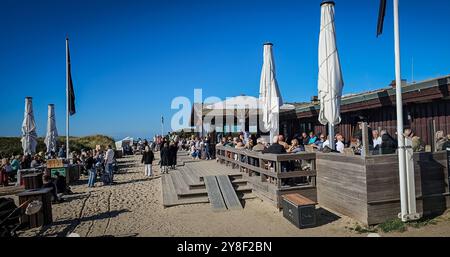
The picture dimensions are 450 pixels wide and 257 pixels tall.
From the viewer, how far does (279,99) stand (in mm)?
10344

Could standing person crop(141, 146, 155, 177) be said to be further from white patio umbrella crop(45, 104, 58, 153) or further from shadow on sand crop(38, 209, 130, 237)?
white patio umbrella crop(45, 104, 58, 153)

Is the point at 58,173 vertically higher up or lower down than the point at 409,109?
lower down

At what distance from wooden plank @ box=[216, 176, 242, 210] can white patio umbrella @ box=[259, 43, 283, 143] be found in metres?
2.49

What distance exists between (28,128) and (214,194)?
41.4 ft

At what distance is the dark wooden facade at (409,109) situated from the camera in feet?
24.2

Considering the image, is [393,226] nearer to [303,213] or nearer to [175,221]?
[303,213]

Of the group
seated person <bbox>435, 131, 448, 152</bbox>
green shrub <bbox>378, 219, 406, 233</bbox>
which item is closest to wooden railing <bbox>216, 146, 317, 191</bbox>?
green shrub <bbox>378, 219, 406, 233</bbox>

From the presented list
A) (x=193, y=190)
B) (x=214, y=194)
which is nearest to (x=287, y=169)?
(x=214, y=194)

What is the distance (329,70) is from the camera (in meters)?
7.33

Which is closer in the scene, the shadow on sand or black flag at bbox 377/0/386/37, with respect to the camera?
black flag at bbox 377/0/386/37

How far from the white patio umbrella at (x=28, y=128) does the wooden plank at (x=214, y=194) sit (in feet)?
38.4

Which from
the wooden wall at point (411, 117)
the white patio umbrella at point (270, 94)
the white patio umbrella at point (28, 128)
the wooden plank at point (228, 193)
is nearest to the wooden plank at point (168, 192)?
the wooden plank at point (228, 193)

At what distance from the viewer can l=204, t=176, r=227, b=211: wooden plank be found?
25.0 feet
